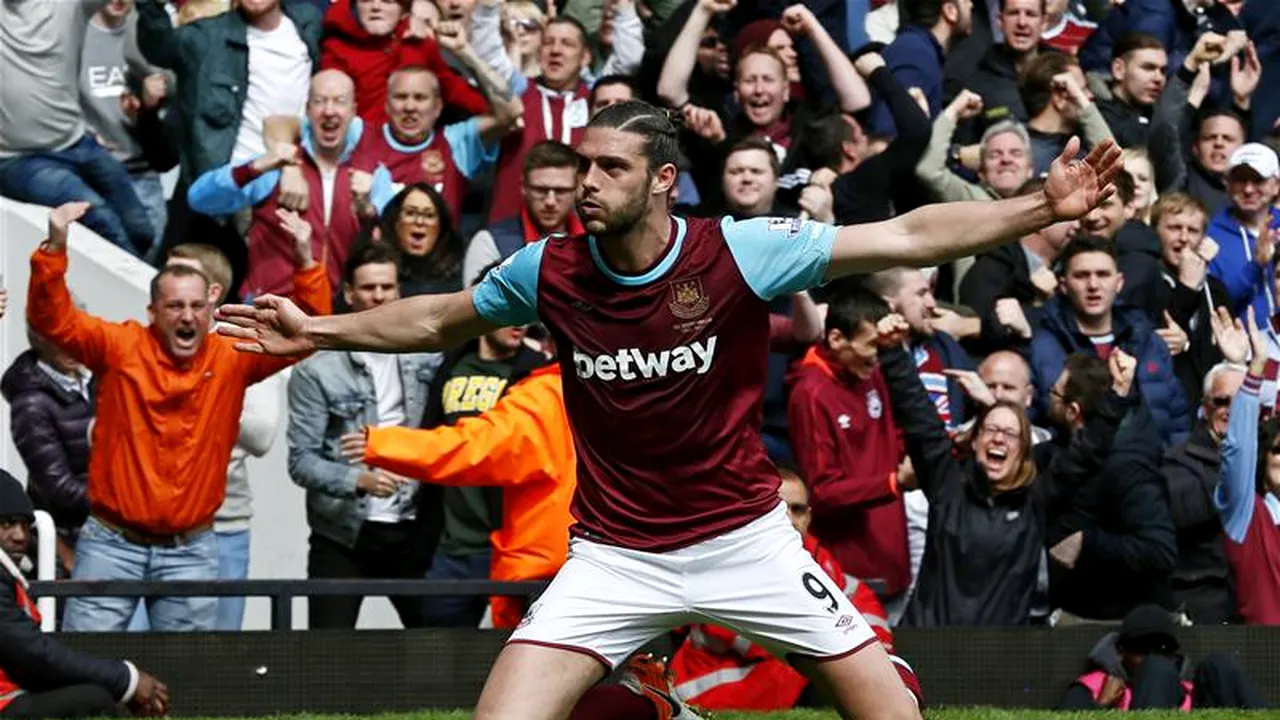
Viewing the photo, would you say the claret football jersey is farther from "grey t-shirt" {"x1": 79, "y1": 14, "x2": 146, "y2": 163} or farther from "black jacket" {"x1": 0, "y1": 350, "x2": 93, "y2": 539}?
"grey t-shirt" {"x1": 79, "y1": 14, "x2": 146, "y2": 163}

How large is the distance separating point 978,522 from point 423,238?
2.95 meters

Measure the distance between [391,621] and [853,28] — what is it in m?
4.42

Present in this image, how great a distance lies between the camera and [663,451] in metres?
6.68

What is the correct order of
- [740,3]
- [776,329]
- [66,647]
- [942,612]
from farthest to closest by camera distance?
1. [740,3]
2. [776,329]
3. [942,612]
4. [66,647]

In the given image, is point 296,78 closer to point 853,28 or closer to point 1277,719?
point 853,28

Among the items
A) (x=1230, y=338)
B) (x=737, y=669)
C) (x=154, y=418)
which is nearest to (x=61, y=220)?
(x=154, y=418)

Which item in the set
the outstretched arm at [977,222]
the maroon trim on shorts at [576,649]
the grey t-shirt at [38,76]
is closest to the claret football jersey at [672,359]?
the outstretched arm at [977,222]

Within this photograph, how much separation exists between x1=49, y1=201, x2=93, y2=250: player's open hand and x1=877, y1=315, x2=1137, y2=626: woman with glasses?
11.0 feet

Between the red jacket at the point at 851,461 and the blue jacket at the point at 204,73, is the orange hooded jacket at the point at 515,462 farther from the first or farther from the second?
the blue jacket at the point at 204,73

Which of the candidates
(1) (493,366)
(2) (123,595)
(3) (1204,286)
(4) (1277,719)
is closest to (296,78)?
(1) (493,366)

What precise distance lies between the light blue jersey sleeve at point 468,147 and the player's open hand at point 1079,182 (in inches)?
246

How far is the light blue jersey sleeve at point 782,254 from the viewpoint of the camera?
663cm

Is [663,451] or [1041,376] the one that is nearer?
[663,451]

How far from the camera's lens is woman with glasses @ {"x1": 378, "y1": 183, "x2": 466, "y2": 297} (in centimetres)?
1140
